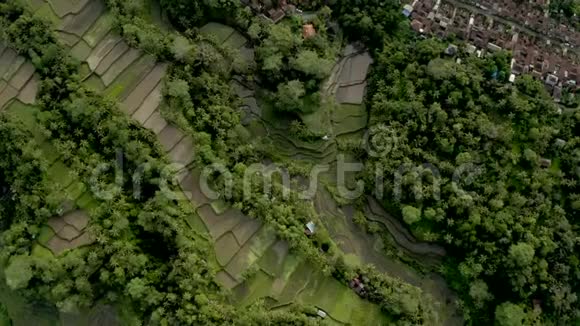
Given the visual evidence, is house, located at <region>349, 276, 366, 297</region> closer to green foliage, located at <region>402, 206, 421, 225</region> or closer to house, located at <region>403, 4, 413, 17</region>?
green foliage, located at <region>402, 206, 421, 225</region>

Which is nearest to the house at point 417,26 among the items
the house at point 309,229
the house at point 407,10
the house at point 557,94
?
the house at point 407,10

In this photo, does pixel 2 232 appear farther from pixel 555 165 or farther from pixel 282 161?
pixel 555 165

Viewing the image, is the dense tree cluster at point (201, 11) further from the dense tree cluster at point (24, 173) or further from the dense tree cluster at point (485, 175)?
the dense tree cluster at point (24, 173)

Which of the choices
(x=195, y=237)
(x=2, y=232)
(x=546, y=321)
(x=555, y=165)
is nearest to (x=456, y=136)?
(x=555, y=165)

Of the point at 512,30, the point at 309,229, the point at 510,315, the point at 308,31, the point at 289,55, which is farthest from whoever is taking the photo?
the point at 512,30

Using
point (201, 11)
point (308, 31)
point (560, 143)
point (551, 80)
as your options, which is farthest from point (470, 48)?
point (201, 11)

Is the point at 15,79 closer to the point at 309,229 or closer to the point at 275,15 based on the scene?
the point at 275,15
